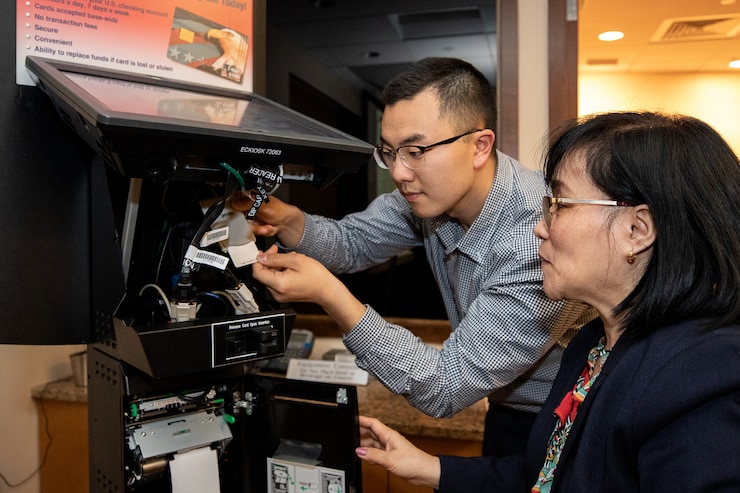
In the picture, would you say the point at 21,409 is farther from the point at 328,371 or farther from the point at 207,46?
the point at 207,46

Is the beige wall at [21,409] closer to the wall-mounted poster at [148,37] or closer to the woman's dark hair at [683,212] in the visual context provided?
the wall-mounted poster at [148,37]

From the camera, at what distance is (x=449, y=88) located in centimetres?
134

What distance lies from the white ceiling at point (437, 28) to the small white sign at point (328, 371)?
0.98 meters

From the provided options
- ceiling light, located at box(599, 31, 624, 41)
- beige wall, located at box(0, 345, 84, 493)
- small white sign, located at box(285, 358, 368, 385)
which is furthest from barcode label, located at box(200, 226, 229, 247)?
ceiling light, located at box(599, 31, 624, 41)

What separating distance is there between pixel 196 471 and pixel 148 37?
718mm

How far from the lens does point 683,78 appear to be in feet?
9.14

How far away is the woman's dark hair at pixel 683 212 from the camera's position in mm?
799

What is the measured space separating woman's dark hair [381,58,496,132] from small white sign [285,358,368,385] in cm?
102

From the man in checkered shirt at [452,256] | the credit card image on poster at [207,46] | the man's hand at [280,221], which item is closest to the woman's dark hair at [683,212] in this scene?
the man in checkered shirt at [452,256]

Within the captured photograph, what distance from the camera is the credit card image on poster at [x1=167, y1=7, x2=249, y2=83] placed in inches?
44.9

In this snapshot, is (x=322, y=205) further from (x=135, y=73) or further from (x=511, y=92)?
(x=135, y=73)

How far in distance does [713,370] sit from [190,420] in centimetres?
74

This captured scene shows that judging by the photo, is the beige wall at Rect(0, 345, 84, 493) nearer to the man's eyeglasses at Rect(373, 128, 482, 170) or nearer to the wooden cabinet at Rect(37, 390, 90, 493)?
the wooden cabinet at Rect(37, 390, 90, 493)

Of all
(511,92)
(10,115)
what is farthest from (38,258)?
(511,92)
